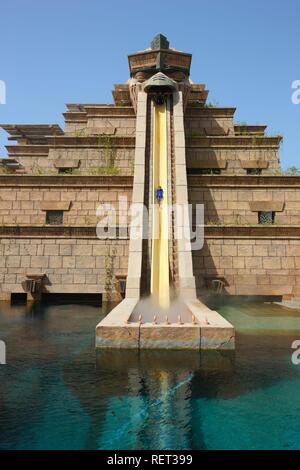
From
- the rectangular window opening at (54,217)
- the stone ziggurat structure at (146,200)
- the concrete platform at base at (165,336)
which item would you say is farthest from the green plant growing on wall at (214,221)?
the concrete platform at base at (165,336)

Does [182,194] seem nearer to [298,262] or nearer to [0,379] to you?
[298,262]

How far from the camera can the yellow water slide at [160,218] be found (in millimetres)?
13059

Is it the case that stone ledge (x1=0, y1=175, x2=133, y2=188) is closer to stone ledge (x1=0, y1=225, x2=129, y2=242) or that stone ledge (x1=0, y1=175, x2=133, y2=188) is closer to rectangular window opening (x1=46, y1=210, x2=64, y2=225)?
rectangular window opening (x1=46, y1=210, x2=64, y2=225)

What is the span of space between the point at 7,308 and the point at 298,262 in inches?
531

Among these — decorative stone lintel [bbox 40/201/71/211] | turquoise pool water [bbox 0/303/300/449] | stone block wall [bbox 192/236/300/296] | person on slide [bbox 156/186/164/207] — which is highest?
person on slide [bbox 156/186/164/207]

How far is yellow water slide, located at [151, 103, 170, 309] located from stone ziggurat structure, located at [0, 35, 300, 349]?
0.29 metres

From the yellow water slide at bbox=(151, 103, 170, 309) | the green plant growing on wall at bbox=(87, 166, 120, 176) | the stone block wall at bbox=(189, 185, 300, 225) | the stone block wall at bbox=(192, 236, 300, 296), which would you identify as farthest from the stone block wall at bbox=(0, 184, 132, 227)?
the stone block wall at bbox=(192, 236, 300, 296)

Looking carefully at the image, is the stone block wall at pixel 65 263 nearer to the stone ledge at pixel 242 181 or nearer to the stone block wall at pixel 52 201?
the stone block wall at pixel 52 201

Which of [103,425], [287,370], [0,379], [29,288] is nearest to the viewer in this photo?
[103,425]

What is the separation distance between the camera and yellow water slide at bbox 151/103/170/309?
13.1 metres

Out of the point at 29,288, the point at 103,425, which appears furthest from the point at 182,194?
the point at 103,425

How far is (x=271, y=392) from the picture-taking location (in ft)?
18.6

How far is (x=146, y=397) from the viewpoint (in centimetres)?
530

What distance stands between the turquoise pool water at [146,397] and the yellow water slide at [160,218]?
4492 millimetres
